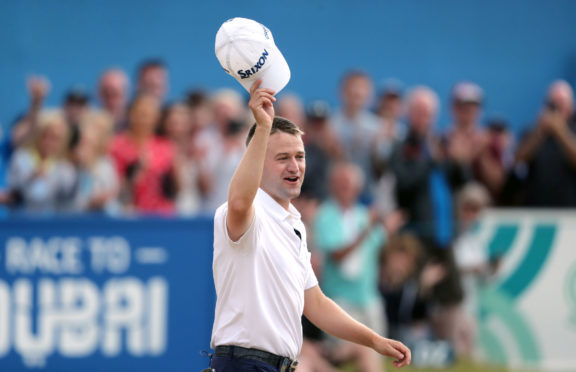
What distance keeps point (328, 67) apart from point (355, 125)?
297cm

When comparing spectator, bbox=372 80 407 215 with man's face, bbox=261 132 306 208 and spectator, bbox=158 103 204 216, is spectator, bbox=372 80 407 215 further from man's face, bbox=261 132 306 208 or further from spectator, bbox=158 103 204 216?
man's face, bbox=261 132 306 208

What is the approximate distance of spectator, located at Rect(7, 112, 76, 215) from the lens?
33.5 ft

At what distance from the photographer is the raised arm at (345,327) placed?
5.20m

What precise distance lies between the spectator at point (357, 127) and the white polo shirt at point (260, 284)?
20.5ft

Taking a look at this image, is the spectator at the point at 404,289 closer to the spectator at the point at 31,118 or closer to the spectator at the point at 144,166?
the spectator at the point at 144,166

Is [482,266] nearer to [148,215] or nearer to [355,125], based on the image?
[355,125]

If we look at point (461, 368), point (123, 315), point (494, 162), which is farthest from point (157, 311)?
point (494, 162)

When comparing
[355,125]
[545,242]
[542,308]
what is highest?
[355,125]

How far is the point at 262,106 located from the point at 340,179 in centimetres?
607

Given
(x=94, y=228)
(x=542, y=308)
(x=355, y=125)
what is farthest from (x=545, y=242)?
(x=94, y=228)

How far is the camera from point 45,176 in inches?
402

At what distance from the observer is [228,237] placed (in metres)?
4.81

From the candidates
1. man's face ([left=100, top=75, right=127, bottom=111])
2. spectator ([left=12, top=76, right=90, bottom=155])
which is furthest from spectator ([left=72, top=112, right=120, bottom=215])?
man's face ([left=100, top=75, right=127, bottom=111])

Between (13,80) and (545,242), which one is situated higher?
(13,80)
